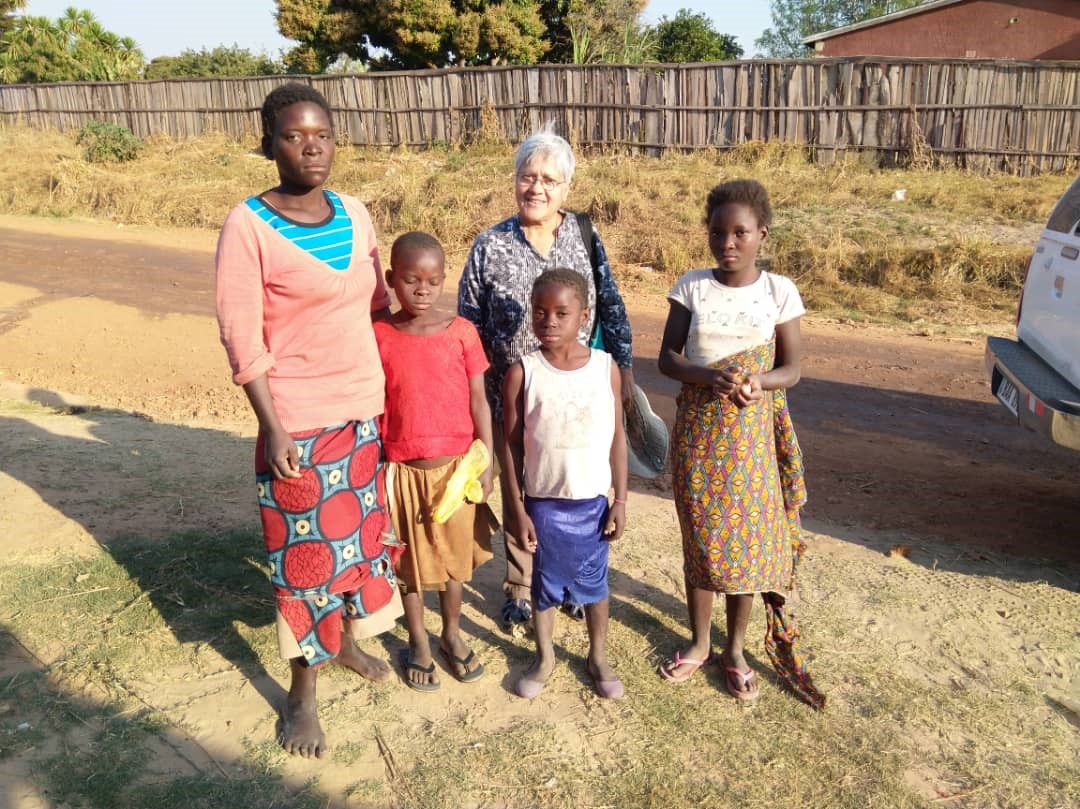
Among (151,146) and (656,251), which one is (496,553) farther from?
(151,146)

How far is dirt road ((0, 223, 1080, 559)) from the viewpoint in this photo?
4.80 m

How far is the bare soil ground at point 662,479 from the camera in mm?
3426

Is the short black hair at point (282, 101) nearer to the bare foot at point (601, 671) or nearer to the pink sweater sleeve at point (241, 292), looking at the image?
the pink sweater sleeve at point (241, 292)

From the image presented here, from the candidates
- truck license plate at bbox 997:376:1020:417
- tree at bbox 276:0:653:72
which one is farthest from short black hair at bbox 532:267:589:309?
tree at bbox 276:0:653:72

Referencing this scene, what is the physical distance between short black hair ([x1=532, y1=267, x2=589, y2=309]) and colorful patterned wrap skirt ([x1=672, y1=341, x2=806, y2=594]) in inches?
19.3

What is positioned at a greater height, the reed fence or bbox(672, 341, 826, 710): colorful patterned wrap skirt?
the reed fence

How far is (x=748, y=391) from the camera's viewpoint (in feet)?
8.97

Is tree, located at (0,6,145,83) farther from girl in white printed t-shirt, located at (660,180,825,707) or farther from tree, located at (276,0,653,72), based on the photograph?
girl in white printed t-shirt, located at (660,180,825,707)

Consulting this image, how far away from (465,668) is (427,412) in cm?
97

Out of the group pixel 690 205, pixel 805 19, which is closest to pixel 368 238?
pixel 690 205

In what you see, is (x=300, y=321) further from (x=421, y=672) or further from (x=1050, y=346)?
(x=1050, y=346)

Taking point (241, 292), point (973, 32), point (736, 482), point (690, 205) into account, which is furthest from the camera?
point (973, 32)

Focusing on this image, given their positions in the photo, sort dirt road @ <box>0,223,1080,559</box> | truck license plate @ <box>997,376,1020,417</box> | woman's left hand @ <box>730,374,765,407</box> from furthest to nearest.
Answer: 1. dirt road @ <box>0,223,1080,559</box>
2. truck license plate @ <box>997,376,1020,417</box>
3. woman's left hand @ <box>730,374,765,407</box>

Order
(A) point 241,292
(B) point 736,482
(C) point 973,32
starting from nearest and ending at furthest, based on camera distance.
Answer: (A) point 241,292
(B) point 736,482
(C) point 973,32
